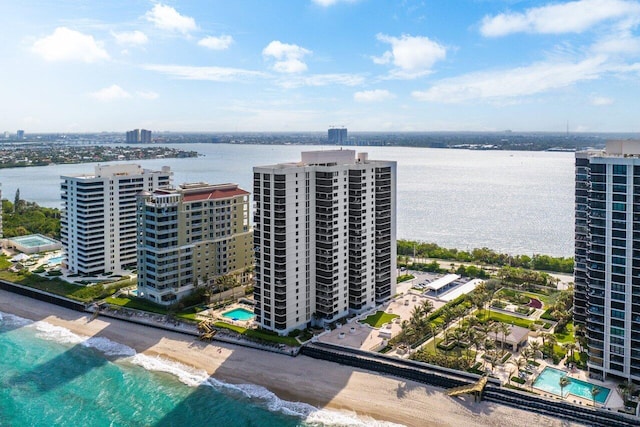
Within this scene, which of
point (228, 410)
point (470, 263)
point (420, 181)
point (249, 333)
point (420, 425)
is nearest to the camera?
point (420, 425)

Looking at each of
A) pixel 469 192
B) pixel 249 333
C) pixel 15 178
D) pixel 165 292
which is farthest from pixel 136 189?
pixel 15 178

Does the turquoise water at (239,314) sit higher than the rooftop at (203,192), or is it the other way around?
the rooftop at (203,192)

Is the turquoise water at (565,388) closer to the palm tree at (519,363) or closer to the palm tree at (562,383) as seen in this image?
the palm tree at (562,383)

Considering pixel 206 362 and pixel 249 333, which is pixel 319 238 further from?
pixel 206 362

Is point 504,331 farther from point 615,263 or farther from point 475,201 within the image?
point 475,201

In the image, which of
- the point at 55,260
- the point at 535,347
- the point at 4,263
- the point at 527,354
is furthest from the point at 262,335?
the point at 4,263

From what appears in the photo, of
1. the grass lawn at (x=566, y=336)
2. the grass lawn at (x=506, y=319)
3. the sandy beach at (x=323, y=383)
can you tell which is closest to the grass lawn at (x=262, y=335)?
the sandy beach at (x=323, y=383)
